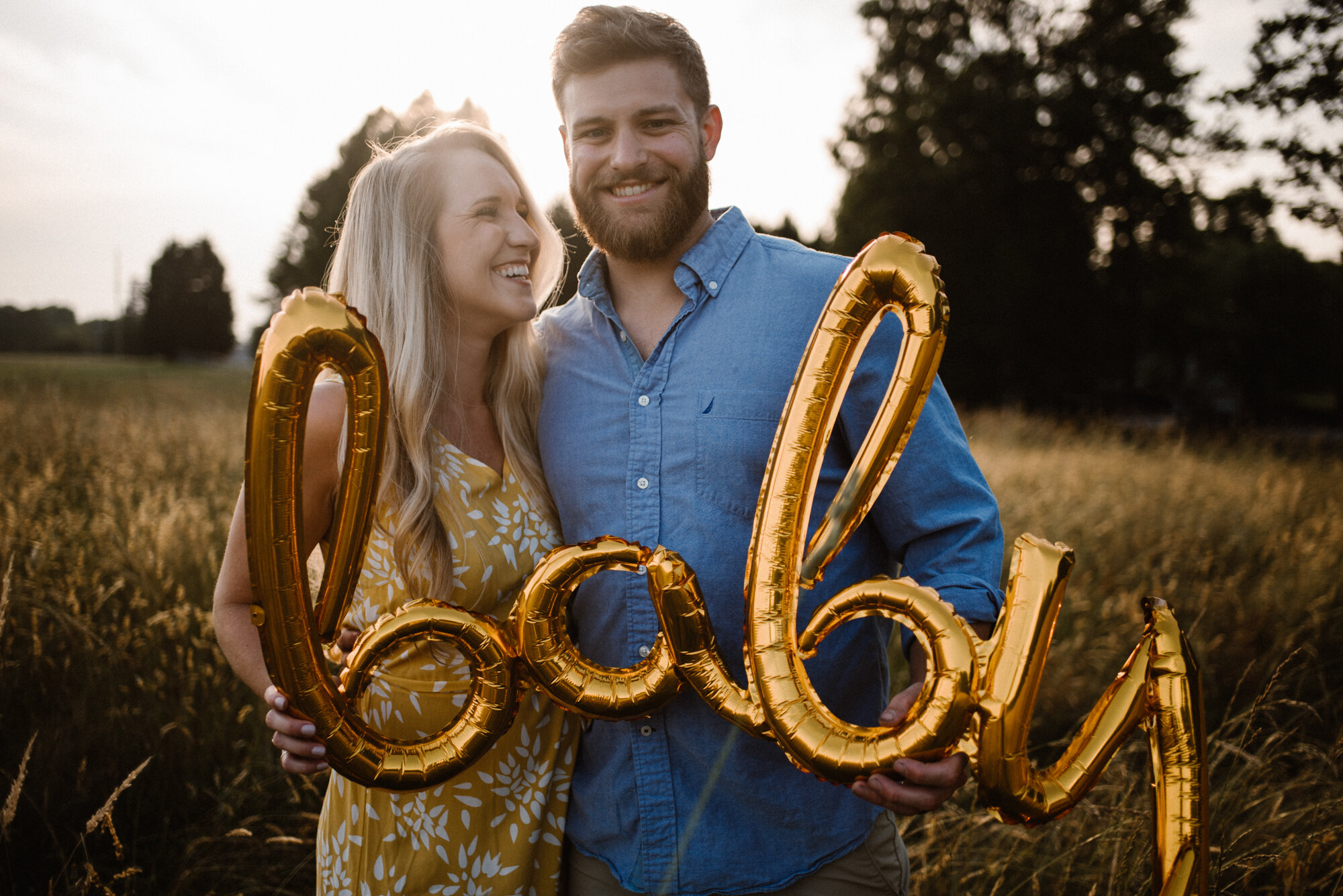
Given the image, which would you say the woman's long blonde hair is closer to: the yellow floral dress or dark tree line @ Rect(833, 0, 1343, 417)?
the yellow floral dress

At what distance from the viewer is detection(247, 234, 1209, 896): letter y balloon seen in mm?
1058

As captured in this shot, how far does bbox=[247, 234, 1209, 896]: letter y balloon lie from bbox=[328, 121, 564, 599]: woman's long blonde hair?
494 mm

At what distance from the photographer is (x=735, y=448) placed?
169 cm

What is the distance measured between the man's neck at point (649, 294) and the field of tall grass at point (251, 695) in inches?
60.1

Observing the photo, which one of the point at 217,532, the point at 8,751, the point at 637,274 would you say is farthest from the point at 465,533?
the point at 217,532

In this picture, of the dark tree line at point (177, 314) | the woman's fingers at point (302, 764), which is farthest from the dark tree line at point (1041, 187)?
the dark tree line at point (177, 314)

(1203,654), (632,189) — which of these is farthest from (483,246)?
(1203,654)

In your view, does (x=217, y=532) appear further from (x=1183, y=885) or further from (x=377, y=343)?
(x=1183, y=885)

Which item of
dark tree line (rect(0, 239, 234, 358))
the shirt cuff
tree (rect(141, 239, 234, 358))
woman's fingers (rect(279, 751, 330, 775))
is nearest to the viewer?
woman's fingers (rect(279, 751, 330, 775))

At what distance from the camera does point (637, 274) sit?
78.0 inches

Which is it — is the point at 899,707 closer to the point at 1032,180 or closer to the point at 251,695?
the point at 251,695

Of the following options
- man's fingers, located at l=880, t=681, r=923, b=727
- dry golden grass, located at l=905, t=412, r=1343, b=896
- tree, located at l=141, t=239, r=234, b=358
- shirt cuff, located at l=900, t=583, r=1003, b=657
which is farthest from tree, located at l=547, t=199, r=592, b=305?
tree, located at l=141, t=239, r=234, b=358

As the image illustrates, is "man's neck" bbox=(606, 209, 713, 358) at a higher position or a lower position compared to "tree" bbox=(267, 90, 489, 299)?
lower

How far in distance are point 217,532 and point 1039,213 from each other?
20.7 meters
